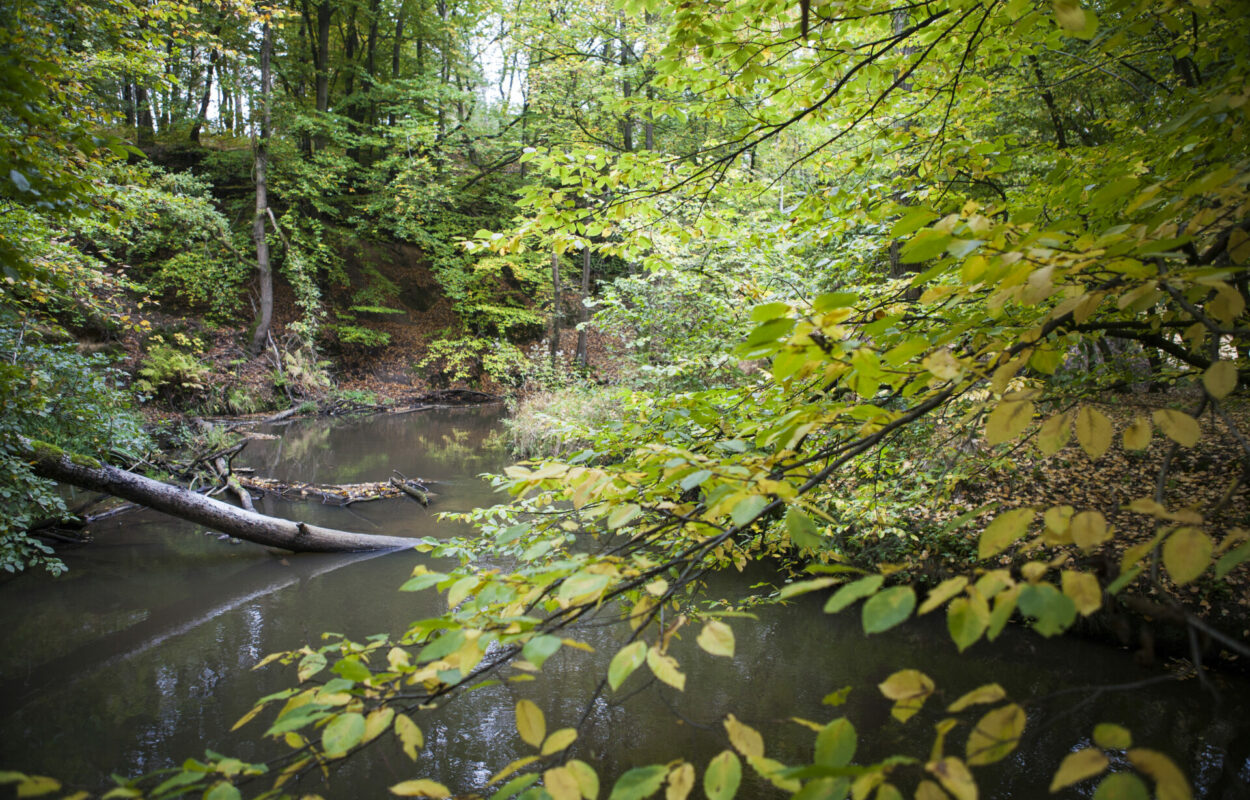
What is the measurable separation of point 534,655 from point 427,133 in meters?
17.3

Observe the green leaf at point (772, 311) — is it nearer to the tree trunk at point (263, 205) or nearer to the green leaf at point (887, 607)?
the green leaf at point (887, 607)

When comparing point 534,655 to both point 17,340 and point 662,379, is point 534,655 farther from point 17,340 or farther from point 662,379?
point 17,340

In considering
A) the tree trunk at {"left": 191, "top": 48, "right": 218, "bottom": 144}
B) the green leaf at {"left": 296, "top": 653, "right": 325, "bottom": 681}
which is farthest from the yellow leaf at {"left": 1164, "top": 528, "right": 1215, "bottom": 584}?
the tree trunk at {"left": 191, "top": 48, "right": 218, "bottom": 144}

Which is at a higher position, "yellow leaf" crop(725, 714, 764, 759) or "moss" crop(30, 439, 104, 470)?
"yellow leaf" crop(725, 714, 764, 759)

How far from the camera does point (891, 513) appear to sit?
4.25 m

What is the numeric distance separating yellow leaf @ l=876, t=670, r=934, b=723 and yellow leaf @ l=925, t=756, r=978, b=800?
0.27 feet

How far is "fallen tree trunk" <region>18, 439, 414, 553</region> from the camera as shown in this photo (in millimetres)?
4984

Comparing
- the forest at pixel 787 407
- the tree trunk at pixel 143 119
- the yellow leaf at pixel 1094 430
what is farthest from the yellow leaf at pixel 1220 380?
the tree trunk at pixel 143 119

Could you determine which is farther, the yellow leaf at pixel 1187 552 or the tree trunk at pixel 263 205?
the tree trunk at pixel 263 205

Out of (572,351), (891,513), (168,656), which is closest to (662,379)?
(891,513)

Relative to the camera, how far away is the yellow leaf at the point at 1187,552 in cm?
79

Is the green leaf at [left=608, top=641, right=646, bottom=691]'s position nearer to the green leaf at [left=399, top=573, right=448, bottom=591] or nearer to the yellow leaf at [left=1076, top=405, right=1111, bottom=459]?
the green leaf at [left=399, top=573, right=448, bottom=591]

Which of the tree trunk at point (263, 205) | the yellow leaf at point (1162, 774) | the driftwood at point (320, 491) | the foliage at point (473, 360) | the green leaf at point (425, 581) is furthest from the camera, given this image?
the foliage at point (473, 360)

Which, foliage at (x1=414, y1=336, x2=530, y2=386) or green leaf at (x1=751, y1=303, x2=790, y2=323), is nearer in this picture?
green leaf at (x1=751, y1=303, x2=790, y2=323)
